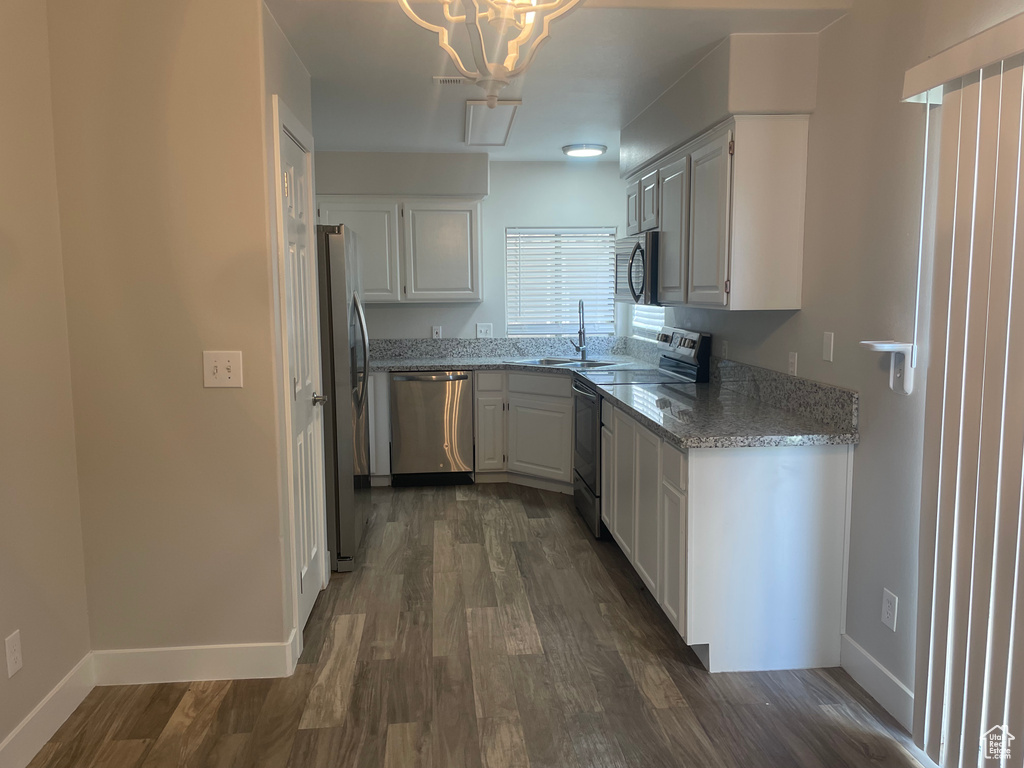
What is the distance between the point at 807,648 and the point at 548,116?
2932 millimetres

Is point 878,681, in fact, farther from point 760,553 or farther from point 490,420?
point 490,420

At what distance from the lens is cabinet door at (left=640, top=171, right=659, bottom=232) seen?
3826 mm

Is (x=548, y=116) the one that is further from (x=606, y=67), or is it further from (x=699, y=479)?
(x=699, y=479)

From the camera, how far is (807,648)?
2.66 metres

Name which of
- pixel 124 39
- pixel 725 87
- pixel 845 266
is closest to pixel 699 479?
pixel 845 266

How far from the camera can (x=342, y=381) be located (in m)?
3.53

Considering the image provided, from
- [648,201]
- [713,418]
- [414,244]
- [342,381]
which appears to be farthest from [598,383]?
[414,244]

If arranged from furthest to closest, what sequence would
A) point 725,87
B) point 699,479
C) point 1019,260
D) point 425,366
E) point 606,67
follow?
point 425,366 → point 606,67 → point 725,87 → point 699,479 → point 1019,260

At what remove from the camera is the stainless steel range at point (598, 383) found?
3920mm

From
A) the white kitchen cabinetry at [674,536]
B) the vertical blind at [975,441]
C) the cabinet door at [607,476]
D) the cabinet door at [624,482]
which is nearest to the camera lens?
the vertical blind at [975,441]

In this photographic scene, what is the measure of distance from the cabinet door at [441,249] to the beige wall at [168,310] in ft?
9.31

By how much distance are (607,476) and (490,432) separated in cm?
161

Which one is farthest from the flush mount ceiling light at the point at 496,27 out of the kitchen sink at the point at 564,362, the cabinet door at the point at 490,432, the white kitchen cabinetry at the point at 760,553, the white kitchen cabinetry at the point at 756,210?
the cabinet door at the point at 490,432

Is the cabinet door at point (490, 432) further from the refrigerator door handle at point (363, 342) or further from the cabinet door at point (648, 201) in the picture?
the cabinet door at point (648, 201)
